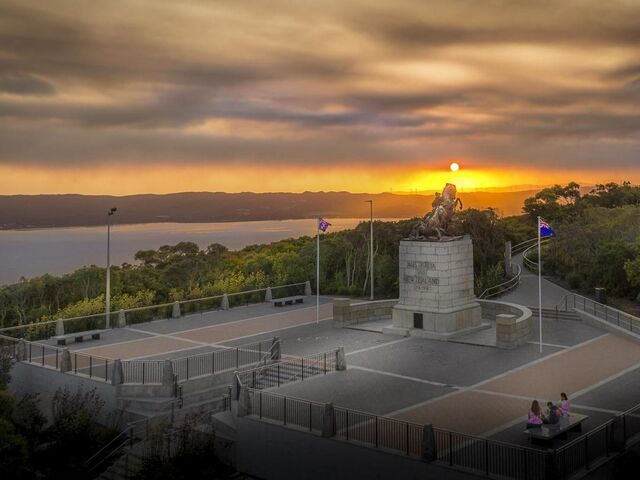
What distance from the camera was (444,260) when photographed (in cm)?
3192

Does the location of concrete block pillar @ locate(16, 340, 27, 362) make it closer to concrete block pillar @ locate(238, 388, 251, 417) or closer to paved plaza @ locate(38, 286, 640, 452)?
paved plaza @ locate(38, 286, 640, 452)

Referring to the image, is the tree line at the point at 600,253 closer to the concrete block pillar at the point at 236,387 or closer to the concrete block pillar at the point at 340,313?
the concrete block pillar at the point at 340,313

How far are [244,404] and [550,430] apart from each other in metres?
8.58

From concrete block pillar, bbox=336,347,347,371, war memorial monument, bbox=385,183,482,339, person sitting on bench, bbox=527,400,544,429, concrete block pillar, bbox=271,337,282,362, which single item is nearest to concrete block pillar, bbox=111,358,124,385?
concrete block pillar, bbox=271,337,282,362

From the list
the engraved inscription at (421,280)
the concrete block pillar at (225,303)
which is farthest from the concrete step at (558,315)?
the concrete block pillar at (225,303)

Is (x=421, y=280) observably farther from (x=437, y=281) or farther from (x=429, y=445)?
(x=429, y=445)

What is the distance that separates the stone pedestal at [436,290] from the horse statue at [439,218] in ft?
1.73

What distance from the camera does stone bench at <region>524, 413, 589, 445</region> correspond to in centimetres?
1730

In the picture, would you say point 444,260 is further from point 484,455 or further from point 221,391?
point 484,455

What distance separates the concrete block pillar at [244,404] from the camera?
68.1 ft

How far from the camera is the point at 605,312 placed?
34.7m

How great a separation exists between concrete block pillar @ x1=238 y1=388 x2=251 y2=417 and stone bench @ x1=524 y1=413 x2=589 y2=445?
7.88 meters

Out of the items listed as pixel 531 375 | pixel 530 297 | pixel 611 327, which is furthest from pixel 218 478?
pixel 530 297

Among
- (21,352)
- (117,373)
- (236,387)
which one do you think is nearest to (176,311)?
(21,352)
